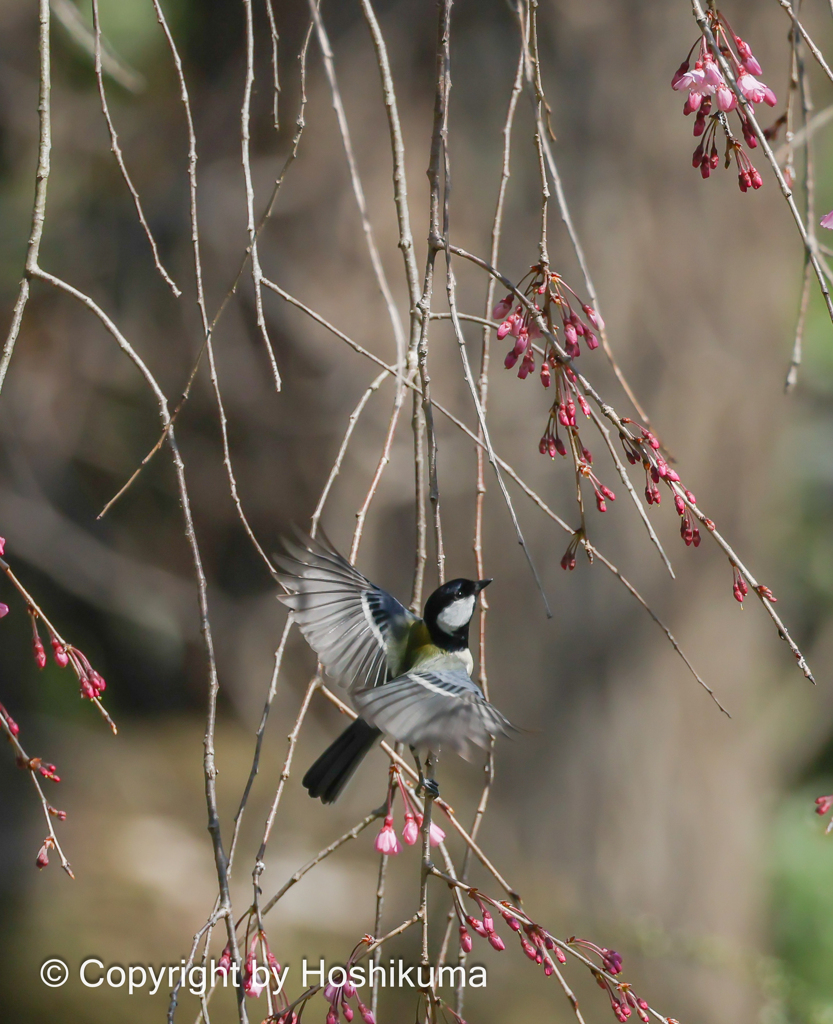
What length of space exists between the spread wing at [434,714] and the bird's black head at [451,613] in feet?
0.89

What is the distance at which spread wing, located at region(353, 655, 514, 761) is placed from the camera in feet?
4.19

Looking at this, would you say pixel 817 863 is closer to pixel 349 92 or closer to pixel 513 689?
pixel 513 689

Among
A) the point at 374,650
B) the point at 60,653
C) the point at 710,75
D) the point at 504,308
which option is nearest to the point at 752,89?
the point at 710,75

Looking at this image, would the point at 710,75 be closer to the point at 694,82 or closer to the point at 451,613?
the point at 694,82

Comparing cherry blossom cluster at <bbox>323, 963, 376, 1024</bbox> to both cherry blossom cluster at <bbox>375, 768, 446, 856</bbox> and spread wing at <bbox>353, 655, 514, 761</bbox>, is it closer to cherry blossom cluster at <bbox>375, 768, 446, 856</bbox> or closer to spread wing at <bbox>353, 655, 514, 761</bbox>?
cherry blossom cluster at <bbox>375, 768, 446, 856</bbox>

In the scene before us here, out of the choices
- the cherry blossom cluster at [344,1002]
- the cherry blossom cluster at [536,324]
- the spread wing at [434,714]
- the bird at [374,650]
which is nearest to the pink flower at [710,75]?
the cherry blossom cluster at [536,324]

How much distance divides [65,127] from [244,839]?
3.31 metres

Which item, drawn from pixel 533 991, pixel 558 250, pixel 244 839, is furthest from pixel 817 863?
pixel 558 250

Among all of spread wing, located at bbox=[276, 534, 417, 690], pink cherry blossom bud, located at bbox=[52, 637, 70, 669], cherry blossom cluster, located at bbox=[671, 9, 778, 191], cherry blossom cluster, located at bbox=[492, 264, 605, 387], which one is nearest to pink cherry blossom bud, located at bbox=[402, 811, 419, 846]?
spread wing, located at bbox=[276, 534, 417, 690]

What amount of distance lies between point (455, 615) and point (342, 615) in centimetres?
23

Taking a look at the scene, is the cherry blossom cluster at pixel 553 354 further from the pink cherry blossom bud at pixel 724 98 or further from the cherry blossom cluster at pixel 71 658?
the cherry blossom cluster at pixel 71 658

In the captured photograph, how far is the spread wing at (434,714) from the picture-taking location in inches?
50.3

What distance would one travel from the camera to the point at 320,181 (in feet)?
12.8

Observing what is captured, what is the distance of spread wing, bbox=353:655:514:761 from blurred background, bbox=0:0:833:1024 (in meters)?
2.21
